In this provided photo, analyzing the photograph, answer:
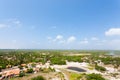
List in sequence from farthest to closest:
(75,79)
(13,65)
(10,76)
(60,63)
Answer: (60,63) < (13,65) < (10,76) < (75,79)

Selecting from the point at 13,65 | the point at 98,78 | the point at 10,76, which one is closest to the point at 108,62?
the point at 98,78

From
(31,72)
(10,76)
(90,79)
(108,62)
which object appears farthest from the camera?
(108,62)

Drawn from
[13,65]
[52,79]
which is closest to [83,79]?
[52,79]

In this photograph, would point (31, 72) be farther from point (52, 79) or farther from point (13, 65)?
point (13, 65)

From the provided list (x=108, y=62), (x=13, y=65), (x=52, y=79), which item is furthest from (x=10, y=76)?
(x=108, y=62)

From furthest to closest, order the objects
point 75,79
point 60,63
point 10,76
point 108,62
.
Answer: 1. point 108,62
2. point 60,63
3. point 10,76
4. point 75,79

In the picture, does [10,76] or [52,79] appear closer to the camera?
[52,79]

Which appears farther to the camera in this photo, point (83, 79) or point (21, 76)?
point (21, 76)

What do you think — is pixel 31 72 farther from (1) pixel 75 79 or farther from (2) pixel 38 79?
(1) pixel 75 79

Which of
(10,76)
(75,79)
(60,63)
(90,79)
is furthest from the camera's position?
(60,63)
